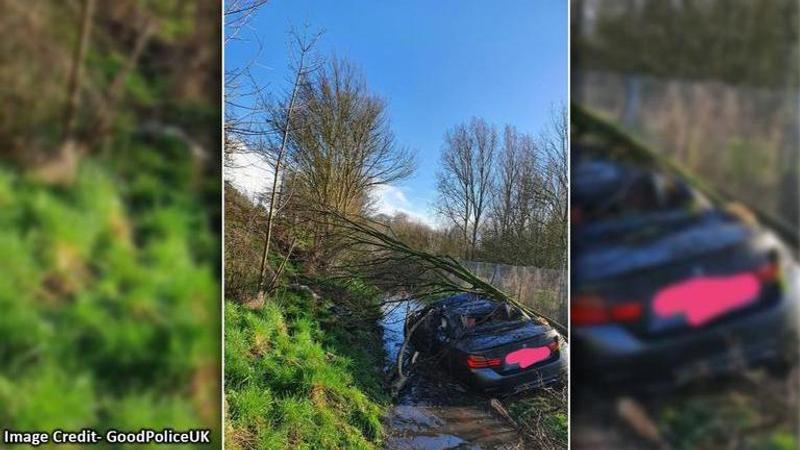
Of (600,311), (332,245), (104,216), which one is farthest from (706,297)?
(104,216)

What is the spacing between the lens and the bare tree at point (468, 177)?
7.11ft

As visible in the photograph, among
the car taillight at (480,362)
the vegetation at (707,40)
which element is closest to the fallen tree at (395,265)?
the car taillight at (480,362)

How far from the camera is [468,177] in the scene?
2229 mm

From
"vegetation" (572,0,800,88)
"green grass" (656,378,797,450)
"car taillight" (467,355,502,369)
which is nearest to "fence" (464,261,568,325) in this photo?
"car taillight" (467,355,502,369)

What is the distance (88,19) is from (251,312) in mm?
1451

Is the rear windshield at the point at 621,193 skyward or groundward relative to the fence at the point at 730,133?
groundward

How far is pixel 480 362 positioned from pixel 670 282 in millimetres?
1023

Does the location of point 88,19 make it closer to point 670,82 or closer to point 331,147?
point 331,147

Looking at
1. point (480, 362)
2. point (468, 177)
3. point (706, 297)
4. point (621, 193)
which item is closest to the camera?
point (706, 297)

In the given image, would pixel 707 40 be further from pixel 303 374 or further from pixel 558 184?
pixel 303 374

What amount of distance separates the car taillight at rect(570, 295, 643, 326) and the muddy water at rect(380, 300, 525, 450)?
30.4 inches

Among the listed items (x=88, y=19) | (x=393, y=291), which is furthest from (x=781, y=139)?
(x=88, y=19)

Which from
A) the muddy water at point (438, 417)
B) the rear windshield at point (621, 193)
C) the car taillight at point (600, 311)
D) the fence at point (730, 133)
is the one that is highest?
the fence at point (730, 133)

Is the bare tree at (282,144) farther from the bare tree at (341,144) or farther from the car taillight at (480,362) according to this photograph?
the car taillight at (480,362)
